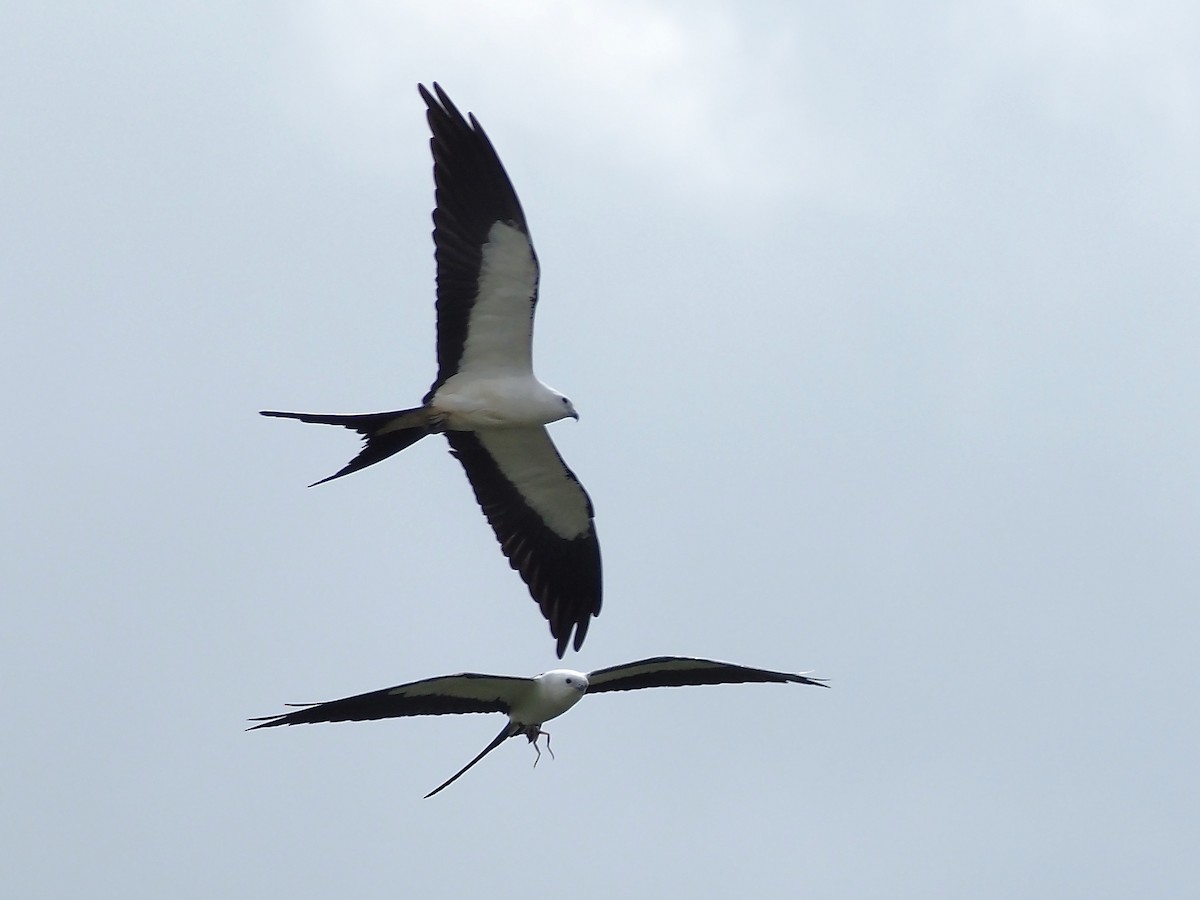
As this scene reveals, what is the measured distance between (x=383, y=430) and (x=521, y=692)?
2152 millimetres

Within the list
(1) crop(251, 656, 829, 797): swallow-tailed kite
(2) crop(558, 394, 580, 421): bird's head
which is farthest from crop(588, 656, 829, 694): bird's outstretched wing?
(2) crop(558, 394, 580, 421): bird's head

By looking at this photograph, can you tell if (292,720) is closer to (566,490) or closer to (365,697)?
(365,697)

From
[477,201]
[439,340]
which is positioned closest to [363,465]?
[439,340]

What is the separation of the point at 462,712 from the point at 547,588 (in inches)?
71.0

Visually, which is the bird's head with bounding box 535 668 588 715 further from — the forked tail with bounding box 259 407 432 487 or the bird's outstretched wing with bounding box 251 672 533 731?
the forked tail with bounding box 259 407 432 487

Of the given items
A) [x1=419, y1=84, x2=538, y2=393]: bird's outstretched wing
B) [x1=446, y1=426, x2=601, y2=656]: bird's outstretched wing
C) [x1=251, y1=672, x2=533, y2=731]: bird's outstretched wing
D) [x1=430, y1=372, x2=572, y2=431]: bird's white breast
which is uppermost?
Result: [x1=419, y1=84, x2=538, y2=393]: bird's outstretched wing

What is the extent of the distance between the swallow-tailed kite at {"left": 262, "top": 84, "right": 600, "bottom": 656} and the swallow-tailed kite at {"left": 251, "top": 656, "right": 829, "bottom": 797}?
133 centimetres

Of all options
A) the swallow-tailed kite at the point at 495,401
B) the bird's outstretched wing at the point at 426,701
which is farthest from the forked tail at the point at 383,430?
the bird's outstretched wing at the point at 426,701

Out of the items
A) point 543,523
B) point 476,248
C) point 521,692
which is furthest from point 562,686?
point 476,248

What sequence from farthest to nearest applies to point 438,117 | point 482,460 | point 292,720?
point 482,460, point 438,117, point 292,720

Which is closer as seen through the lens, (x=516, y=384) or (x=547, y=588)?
(x=516, y=384)

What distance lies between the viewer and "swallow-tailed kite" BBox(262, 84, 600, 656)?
44.7ft

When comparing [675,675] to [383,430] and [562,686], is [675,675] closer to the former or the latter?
[562,686]

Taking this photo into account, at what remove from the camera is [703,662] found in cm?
1405
